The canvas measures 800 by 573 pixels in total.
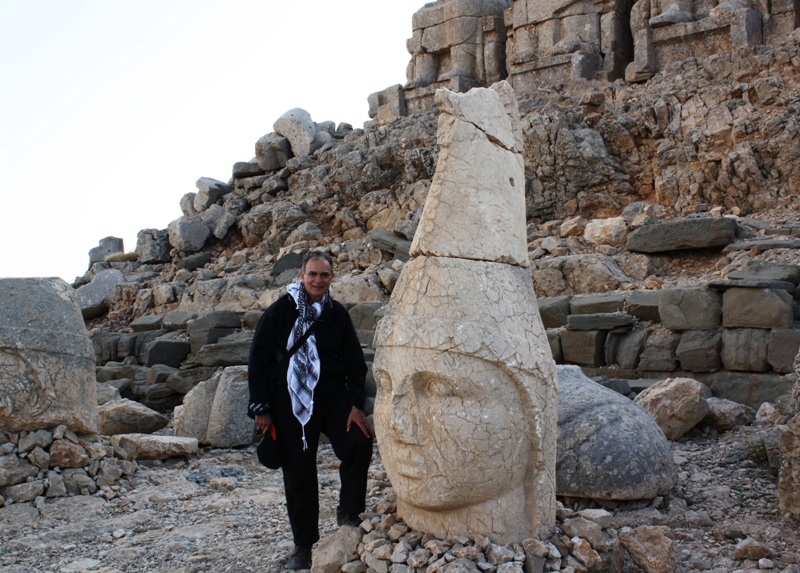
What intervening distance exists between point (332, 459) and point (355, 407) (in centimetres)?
277

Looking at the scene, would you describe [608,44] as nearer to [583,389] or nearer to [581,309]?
[581,309]

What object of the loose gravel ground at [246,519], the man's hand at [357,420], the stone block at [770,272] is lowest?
the loose gravel ground at [246,519]

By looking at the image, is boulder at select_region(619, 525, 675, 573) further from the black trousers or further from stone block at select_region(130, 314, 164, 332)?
stone block at select_region(130, 314, 164, 332)

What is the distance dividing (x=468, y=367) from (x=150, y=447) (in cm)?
425

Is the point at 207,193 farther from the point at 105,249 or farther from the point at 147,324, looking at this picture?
the point at 147,324

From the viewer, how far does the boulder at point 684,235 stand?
968cm

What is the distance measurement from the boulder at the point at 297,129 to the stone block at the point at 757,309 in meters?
16.0

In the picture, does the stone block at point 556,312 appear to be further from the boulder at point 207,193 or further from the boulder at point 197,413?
the boulder at point 207,193

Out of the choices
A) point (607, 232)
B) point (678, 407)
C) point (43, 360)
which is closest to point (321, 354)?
point (43, 360)

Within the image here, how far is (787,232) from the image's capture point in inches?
396

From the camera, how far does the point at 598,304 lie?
8703mm

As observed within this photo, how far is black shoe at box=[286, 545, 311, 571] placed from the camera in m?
3.66

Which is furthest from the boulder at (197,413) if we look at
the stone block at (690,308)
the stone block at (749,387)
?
the stone block at (749,387)

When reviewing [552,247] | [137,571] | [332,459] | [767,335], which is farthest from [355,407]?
[552,247]
